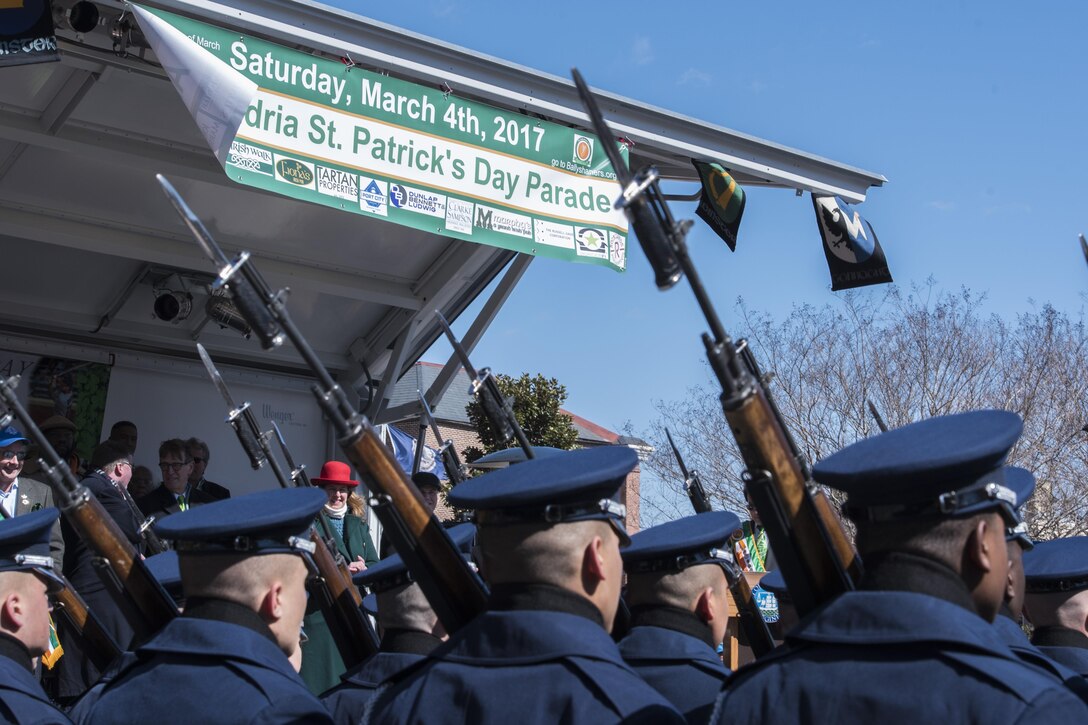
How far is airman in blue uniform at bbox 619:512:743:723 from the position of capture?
10.8 feet

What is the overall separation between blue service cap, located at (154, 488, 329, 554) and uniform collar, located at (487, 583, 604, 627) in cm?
71

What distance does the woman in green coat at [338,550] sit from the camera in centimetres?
650

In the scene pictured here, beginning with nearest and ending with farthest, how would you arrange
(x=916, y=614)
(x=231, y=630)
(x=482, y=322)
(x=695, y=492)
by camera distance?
(x=916, y=614)
(x=231, y=630)
(x=695, y=492)
(x=482, y=322)

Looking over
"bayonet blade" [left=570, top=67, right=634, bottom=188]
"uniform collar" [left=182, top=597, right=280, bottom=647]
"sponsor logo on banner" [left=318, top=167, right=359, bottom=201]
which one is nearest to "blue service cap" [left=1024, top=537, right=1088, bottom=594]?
"bayonet blade" [left=570, top=67, right=634, bottom=188]

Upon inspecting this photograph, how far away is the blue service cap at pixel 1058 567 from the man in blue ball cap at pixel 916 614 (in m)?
1.87

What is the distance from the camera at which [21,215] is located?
25.3ft

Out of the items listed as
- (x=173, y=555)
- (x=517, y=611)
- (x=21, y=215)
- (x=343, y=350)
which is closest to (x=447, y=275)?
(x=343, y=350)

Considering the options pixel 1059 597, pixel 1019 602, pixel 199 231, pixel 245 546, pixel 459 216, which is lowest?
pixel 1059 597

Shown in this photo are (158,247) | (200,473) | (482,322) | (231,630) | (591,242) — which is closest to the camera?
(231,630)

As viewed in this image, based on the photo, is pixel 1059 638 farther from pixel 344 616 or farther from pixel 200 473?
pixel 200 473

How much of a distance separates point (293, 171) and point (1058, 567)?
4.13 metres

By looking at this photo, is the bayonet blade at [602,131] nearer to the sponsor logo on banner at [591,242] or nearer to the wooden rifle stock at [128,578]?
the wooden rifle stock at [128,578]

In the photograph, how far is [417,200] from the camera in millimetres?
6730

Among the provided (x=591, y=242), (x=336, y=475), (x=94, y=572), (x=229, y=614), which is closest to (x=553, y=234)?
(x=591, y=242)
